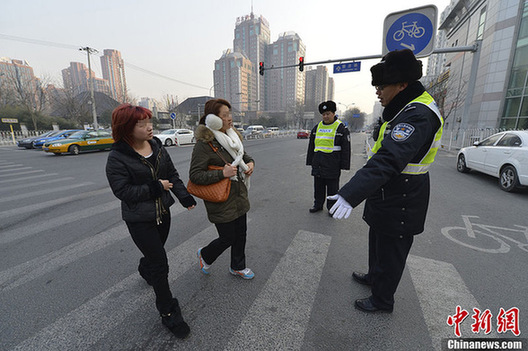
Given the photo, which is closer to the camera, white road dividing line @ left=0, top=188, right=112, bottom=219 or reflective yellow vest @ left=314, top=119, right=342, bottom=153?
reflective yellow vest @ left=314, top=119, right=342, bottom=153

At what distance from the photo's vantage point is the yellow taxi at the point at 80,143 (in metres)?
13.1

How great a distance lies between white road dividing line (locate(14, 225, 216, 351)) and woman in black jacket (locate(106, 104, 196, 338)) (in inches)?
20.1

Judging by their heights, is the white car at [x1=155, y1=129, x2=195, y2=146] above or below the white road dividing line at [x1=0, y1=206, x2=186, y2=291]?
above

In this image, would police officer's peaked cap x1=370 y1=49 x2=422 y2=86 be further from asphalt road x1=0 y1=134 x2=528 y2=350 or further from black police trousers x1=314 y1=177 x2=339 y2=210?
black police trousers x1=314 y1=177 x2=339 y2=210

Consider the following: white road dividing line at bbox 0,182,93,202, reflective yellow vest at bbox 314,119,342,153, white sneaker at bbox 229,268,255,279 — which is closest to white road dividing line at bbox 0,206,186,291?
white sneaker at bbox 229,268,255,279

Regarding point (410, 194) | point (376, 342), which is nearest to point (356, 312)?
point (376, 342)

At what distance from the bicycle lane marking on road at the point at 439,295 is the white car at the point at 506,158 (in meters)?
5.04

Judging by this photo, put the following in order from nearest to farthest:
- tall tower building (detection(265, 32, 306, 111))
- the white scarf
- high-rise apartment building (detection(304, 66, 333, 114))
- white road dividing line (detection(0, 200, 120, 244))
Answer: the white scarf → white road dividing line (detection(0, 200, 120, 244)) → high-rise apartment building (detection(304, 66, 333, 114)) → tall tower building (detection(265, 32, 306, 111))

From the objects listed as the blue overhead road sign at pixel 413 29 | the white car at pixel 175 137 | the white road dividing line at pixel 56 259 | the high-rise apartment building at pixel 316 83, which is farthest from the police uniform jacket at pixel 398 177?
the high-rise apartment building at pixel 316 83

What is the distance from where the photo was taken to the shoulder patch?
4.94ft

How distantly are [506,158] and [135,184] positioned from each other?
28.5 ft

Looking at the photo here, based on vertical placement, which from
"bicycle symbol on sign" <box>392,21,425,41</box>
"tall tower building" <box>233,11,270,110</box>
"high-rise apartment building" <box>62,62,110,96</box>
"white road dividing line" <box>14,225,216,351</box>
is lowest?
"white road dividing line" <box>14,225,216,351</box>

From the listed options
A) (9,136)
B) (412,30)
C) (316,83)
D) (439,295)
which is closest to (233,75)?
(316,83)

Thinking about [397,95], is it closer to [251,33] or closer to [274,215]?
[274,215]
